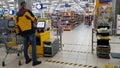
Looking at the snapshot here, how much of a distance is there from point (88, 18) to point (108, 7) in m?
10.3

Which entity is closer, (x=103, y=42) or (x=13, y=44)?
(x=103, y=42)

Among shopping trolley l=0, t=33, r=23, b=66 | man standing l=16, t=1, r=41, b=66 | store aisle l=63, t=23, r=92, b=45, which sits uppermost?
man standing l=16, t=1, r=41, b=66

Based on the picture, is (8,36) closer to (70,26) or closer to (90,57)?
(90,57)

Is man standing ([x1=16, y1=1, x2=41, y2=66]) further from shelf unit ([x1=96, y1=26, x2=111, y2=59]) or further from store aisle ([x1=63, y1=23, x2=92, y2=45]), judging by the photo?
store aisle ([x1=63, y1=23, x2=92, y2=45])

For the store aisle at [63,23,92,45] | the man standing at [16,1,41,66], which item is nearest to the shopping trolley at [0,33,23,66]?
the man standing at [16,1,41,66]

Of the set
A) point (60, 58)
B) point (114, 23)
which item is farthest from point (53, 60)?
point (114, 23)

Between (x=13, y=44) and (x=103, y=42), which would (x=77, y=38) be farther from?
(x=13, y=44)

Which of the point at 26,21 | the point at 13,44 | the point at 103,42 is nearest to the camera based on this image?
the point at 26,21

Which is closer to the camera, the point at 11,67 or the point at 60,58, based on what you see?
the point at 11,67

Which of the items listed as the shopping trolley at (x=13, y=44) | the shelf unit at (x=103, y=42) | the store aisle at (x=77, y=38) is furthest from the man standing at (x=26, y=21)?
the store aisle at (x=77, y=38)

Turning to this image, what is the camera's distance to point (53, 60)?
18.4 ft

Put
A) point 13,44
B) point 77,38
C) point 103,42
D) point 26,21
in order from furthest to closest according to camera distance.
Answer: point 77,38 < point 13,44 < point 103,42 < point 26,21

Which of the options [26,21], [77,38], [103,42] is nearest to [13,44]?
[26,21]

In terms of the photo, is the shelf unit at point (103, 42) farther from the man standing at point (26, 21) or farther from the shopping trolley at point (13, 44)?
the shopping trolley at point (13, 44)
